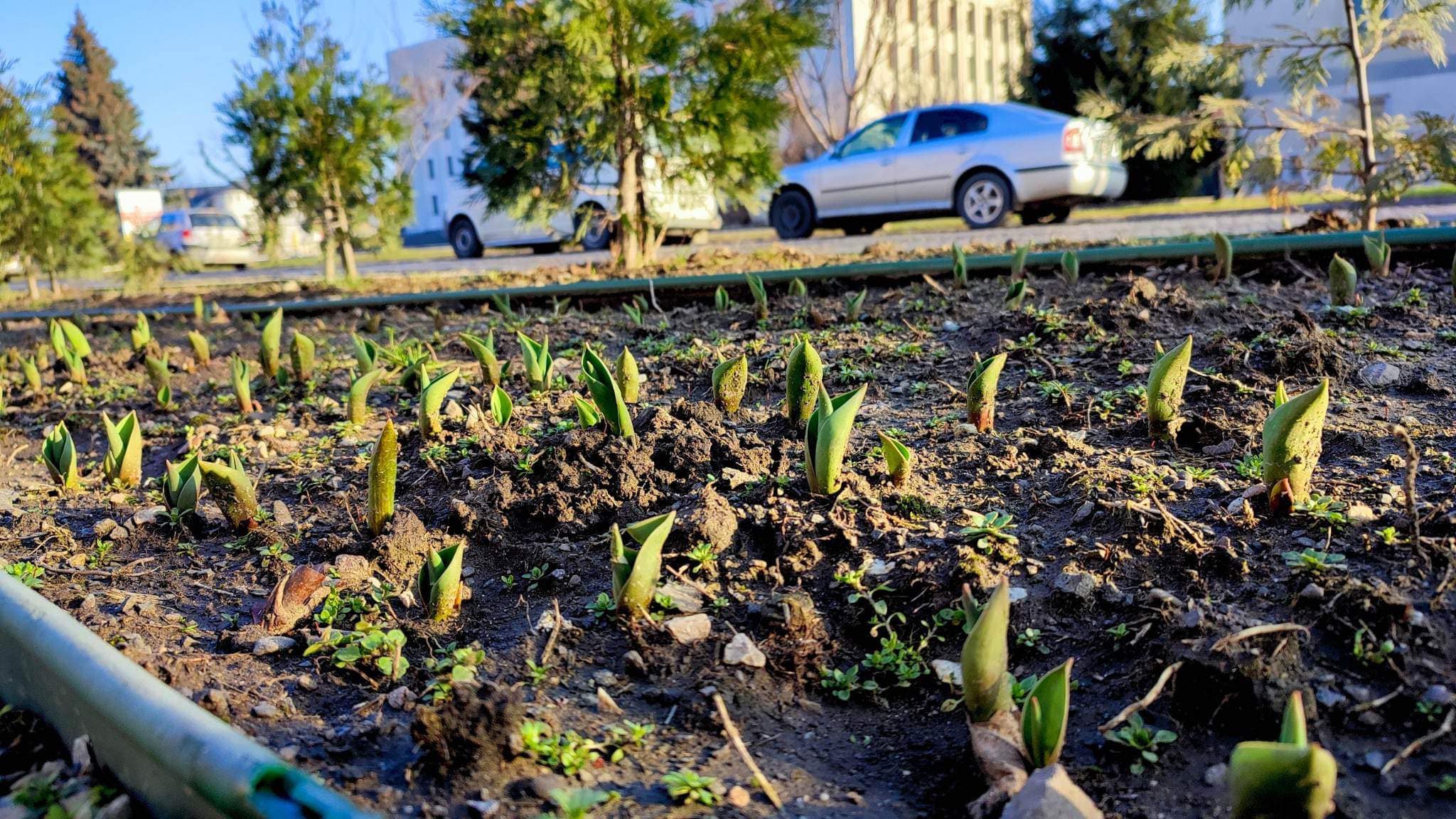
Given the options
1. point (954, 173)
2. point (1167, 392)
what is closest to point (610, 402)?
point (1167, 392)

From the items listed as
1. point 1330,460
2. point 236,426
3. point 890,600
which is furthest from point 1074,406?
point 236,426

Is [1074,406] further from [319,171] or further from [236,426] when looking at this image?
[319,171]

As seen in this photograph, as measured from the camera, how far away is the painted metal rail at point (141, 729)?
1.13m

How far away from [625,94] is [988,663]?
21.3 ft

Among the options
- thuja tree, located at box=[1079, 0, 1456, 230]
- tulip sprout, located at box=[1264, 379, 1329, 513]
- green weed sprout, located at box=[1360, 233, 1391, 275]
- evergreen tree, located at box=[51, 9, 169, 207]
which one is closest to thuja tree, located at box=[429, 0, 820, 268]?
thuja tree, located at box=[1079, 0, 1456, 230]

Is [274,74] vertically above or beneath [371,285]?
above

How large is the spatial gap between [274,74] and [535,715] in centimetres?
890

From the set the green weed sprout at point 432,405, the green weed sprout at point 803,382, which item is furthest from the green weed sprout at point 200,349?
the green weed sprout at point 803,382

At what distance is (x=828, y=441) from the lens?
6.98ft

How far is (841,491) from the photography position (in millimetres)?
2240

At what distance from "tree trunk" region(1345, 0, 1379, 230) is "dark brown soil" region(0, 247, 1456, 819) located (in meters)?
2.70

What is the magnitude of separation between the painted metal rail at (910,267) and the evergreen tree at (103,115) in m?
41.6

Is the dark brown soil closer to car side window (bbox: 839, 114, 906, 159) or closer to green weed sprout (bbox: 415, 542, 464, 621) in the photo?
green weed sprout (bbox: 415, 542, 464, 621)

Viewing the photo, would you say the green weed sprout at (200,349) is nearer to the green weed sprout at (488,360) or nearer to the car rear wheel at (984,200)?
the green weed sprout at (488,360)
